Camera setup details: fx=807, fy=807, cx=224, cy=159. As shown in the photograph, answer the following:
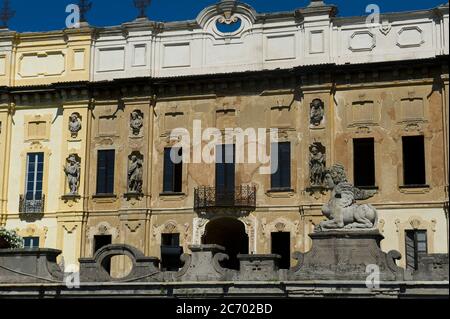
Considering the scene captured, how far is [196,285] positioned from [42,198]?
15792mm

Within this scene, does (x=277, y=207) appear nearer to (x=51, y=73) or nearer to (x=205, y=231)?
(x=205, y=231)

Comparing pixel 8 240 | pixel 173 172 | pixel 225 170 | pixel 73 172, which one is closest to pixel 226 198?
pixel 225 170

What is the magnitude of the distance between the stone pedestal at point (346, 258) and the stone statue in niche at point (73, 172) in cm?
A: 1599

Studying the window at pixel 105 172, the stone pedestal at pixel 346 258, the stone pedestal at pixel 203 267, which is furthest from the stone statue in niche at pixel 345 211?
the window at pixel 105 172

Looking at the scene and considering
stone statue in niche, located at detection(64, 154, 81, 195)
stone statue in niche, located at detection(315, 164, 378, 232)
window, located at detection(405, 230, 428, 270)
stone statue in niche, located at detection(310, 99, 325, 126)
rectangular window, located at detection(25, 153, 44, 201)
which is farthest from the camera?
rectangular window, located at detection(25, 153, 44, 201)

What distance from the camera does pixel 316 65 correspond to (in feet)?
107

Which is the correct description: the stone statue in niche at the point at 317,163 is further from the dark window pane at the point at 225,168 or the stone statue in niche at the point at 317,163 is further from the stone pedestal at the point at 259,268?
the stone pedestal at the point at 259,268

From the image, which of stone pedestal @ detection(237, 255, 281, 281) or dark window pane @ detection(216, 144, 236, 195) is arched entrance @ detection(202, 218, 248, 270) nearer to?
dark window pane @ detection(216, 144, 236, 195)

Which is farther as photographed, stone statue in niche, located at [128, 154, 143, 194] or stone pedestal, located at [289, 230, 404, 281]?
stone statue in niche, located at [128, 154, 143, 194]

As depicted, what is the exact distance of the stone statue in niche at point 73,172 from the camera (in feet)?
113

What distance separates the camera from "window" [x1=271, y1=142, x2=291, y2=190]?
32.9 metres

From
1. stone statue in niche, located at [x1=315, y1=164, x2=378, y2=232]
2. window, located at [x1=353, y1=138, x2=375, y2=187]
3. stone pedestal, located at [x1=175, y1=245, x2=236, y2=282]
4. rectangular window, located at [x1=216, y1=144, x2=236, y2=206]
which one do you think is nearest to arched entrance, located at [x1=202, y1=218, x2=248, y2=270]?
rectangular window, located at [x1=216, y1=144, x2=236, y2=206]

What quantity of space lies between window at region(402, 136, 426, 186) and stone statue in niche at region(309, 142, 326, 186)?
3.19 metres

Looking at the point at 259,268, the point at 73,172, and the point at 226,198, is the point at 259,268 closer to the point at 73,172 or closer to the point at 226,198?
the point at 226,198
